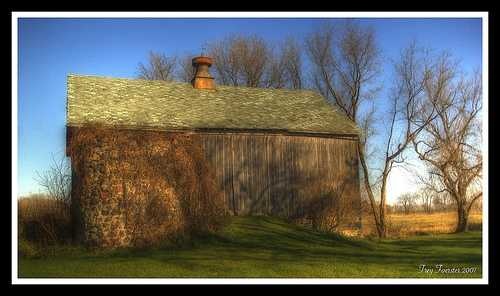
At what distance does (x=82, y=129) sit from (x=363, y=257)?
10.0 meters

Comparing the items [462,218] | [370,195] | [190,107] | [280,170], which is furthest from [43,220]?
[462,218]

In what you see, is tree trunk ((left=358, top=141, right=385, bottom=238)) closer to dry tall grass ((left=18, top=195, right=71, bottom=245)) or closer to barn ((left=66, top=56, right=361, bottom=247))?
barn ((left=66, top=56, right=361, bottom=247))

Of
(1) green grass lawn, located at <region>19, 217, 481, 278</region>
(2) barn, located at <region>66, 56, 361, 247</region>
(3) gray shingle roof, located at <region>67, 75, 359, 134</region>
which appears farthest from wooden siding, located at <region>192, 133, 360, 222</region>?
(1) green grass lawn, located at <region>19, 217, 481, 278</region>

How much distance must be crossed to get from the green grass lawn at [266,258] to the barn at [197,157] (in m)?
1.25

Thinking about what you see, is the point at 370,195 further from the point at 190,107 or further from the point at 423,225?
the point at 190,107

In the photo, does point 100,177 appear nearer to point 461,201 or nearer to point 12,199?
point 12,199

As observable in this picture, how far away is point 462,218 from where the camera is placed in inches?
1051

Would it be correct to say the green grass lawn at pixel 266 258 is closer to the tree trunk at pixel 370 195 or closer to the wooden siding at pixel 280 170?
the wooden siding at pixel 280 170

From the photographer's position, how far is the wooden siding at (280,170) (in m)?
20.3

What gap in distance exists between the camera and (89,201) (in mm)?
16609

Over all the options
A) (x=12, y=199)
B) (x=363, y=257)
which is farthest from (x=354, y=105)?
(x=12, y=199)

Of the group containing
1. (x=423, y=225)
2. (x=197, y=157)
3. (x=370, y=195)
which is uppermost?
(x=197, y=157)

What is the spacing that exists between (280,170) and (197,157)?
4.07m

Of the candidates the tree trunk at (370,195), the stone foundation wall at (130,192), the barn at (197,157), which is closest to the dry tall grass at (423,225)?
the tree trunk at (370,195)
